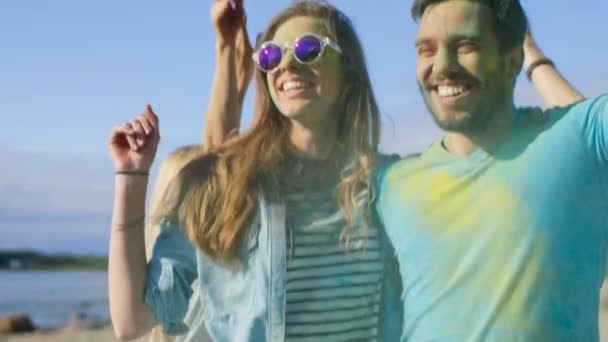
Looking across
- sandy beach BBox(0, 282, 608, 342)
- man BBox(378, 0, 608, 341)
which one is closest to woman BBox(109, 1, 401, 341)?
man BBox(378, 0, 608, 341)

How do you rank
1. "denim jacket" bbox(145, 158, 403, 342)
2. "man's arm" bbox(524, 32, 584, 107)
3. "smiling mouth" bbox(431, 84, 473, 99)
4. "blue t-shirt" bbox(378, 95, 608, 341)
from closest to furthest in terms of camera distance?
"blue t-shirt" bbox(378, 95, 608, 341), "smiling mouth" bbox(431, 84, 473, 99), "denim jacket" bbox(145, 158, 403, 342), "man's arm" bbox(524, 32, 584, 107)

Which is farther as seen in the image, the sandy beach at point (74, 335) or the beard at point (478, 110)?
the sandy beach at point (74, 335)

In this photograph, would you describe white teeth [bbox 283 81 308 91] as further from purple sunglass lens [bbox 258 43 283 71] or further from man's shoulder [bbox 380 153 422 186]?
man's shoulder [bbox 380 153 422 186]

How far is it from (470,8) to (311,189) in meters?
0.77

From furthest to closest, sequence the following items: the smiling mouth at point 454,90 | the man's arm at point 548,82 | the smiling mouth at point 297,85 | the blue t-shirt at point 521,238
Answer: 1. the man's arm at point 548,82
2. the smiling mouth at point 297,85
3. the smiling mouth at point 454,90
4. the blue t-shirt at point 521,238

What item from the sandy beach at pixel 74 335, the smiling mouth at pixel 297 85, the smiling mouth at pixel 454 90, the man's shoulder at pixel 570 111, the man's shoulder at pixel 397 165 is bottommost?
the sandy beach at pixel 74 335

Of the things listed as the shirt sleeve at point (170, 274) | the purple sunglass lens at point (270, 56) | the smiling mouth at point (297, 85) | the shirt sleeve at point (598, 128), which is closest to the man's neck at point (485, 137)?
the shirt sleeve at point (598, 128)

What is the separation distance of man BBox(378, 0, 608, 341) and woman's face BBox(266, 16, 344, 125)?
0.33 meters

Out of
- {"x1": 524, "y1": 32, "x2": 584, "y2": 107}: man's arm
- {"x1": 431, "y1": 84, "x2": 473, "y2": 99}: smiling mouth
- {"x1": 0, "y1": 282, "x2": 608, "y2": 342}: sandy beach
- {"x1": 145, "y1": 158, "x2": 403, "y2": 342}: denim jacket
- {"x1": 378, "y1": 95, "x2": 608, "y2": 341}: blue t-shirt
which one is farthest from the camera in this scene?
{"x1": 0, "y1": 282, "x2": 608, "y2": 342}: sandy beach

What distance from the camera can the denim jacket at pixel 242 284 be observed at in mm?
3535

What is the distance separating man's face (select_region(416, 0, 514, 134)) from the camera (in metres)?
3.35

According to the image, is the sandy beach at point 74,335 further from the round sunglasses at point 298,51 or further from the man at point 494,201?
the man at point 494,201

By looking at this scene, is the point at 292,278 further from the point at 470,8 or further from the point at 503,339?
the point at 470,8

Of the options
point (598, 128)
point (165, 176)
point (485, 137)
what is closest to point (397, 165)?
point (485, 137)
